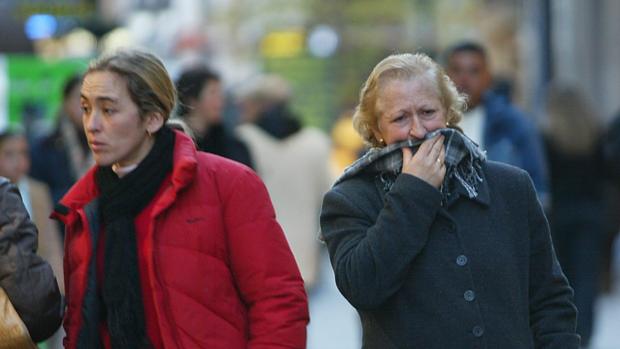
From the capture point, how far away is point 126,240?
432 cm

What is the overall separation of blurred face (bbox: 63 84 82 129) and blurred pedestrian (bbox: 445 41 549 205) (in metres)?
2.38

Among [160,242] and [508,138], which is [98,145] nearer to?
[160,242]

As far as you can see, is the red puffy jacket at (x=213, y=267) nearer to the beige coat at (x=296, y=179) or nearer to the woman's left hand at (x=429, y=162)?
the woman's left hand at (x=429, y=162)

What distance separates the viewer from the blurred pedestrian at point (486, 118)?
7.46 metres

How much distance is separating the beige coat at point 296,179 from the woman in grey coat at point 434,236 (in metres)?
5.52

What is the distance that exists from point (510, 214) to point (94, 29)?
33.2 ft

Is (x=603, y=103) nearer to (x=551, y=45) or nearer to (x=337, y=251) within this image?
(x=551, y=45)

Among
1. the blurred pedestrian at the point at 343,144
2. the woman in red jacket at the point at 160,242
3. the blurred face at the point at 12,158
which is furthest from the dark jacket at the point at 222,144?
the blurred pedestrian at the point at 343,144

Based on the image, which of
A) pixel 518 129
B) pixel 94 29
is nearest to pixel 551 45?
pixel 94 29

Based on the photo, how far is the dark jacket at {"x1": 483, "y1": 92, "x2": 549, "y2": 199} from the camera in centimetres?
747

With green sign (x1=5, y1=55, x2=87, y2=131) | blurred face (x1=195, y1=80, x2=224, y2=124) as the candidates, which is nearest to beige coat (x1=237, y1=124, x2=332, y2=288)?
blurred face (x1=195, y1=80, x2=224, y2=124)

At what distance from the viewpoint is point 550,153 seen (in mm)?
9836

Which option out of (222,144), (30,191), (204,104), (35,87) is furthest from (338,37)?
(204,104)

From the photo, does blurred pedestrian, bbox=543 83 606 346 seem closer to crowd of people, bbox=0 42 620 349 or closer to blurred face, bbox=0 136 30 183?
blurred face, bbox=0 136 30 183
